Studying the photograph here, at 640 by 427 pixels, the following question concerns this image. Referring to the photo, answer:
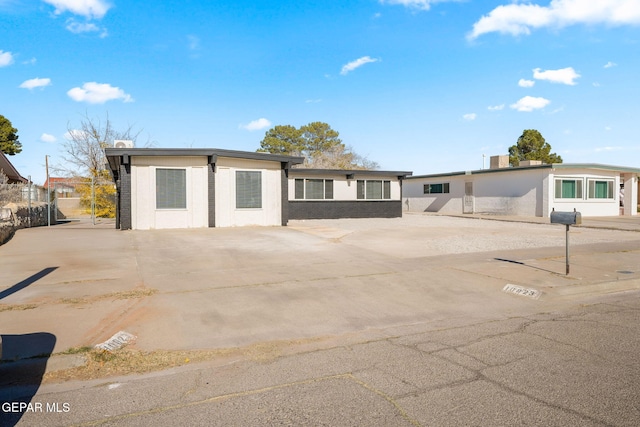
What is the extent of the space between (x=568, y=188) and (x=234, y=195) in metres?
23.8

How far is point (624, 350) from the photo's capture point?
15.3 ft

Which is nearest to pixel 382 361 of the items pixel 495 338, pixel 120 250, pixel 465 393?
pixel 465 393

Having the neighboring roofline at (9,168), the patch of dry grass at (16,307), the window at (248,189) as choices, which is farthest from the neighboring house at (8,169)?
the patch of dry grass at (16,307)

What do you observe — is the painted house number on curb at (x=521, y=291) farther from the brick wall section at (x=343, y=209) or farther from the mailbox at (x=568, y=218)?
the brick wall section at (x=343, y=209)

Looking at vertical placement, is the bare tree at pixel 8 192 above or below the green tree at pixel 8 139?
below

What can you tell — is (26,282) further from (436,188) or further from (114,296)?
(436,188)

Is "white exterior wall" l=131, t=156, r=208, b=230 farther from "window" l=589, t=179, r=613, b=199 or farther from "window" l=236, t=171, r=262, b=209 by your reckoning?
"window" l=589, t=179, r=613, b=199

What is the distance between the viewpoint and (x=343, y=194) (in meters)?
27.3

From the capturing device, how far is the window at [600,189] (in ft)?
101

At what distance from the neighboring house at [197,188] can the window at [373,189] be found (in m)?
8.52

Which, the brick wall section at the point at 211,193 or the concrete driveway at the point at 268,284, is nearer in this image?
the concrete driveway at the point at 268,284

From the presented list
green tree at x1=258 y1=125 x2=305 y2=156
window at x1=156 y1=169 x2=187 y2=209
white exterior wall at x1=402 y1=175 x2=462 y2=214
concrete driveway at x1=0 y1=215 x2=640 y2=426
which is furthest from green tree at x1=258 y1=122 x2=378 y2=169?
concrete driveway at x1=0 y1=215 x2=640 y2=426

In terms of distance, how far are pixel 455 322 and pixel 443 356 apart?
1523 millimetres

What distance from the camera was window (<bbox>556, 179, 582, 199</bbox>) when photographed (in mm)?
29141
